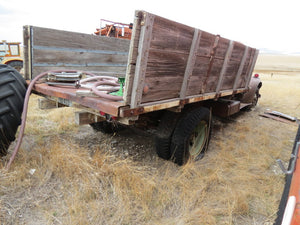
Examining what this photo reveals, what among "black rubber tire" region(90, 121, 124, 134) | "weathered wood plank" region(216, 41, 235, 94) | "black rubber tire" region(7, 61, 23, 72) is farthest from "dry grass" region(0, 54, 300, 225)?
"black rubber tire" region(7, 61, 23, 72)

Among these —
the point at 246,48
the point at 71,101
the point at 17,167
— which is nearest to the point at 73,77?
the point at 71,101

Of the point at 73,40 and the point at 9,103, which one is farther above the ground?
the point at 73,40

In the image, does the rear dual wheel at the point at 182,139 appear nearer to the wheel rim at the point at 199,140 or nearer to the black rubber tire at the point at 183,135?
the black rubber tire at the point at 183,135

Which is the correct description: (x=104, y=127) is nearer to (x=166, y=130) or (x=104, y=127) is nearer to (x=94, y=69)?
(x=94, y=69)

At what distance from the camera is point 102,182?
2.55m

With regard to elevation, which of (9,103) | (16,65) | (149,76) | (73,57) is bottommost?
(16,65)

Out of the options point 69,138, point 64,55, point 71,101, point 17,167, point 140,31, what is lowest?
point 69,138

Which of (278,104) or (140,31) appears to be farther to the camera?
(278,104)

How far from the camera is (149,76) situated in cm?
228

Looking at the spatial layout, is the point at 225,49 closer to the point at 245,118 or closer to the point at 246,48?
the point at 246,48

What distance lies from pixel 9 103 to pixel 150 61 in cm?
171

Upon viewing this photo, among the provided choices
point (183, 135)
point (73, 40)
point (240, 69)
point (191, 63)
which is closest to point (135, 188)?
point (183, 135)

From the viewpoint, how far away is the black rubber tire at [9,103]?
2.51 m

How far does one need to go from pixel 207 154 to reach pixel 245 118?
121 inches
